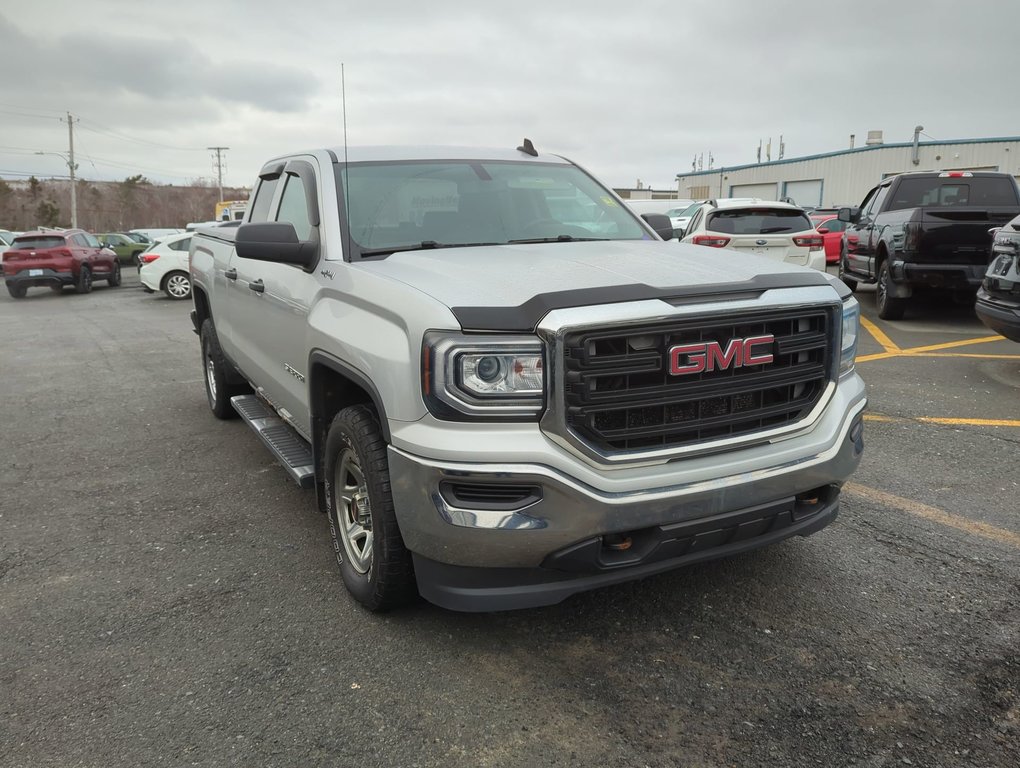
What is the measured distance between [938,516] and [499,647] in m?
Result: 2.54

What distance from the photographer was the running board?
3.97 meters

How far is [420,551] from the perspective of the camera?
2.78 m

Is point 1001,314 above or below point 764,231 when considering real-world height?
below

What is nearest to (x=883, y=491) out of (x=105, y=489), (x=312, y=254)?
(x=312, y=254)

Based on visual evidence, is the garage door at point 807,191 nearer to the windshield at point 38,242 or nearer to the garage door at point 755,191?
the garage door at point 755,191

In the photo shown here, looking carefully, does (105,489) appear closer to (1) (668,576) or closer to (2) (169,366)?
(1) (668,576)

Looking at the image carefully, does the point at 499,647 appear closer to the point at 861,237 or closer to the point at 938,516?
the point at 938,516

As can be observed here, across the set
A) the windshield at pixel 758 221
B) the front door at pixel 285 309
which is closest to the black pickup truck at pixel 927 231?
the windshield at pixel 758 221

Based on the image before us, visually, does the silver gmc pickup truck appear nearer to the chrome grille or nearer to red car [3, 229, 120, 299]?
the chrome grille

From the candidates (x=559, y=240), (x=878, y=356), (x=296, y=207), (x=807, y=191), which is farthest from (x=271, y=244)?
(x=807, y=191)

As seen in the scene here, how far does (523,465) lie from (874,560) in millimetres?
2068

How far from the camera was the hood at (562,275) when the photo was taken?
106 inches

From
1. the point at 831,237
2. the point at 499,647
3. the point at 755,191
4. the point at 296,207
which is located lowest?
the point at 499,647

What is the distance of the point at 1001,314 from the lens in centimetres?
680
